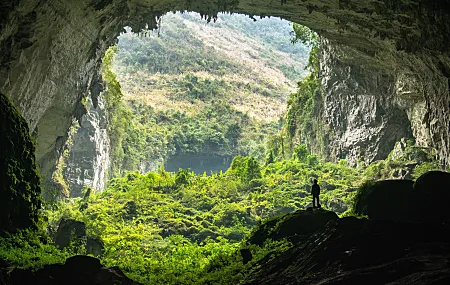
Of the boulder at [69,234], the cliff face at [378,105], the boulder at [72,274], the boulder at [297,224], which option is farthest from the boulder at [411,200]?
the boulder at [69,234]

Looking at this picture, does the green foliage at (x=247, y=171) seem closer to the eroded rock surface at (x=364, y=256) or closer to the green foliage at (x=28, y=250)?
the green foliage at (x=28, y=250)

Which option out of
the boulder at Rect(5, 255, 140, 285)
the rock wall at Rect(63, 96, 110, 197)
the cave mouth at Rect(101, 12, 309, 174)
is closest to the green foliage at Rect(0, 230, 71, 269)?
the boulder at Rect(5, 255, 140, 285)

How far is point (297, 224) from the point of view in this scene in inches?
442

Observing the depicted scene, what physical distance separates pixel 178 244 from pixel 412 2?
42.6 feet

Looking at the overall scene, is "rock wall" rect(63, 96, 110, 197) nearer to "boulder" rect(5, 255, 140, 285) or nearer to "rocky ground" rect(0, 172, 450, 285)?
"rocky ground" rect(0, 172, 450, 285)

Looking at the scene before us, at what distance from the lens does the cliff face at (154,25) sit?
13406mm

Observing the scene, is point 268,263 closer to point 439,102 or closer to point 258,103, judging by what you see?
point 439,102

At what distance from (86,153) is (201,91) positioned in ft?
114

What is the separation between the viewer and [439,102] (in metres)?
17.5

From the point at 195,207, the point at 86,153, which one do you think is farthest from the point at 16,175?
the point at 86,153

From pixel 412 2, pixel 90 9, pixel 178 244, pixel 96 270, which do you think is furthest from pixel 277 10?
pixel 96 270

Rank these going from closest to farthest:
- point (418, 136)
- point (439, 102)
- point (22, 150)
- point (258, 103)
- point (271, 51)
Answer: point (22, 150) < point (439, 102) < point (418, 136) < point (258, 103) < point (271, 51)

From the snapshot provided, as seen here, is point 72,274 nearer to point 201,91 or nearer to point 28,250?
point 28,250

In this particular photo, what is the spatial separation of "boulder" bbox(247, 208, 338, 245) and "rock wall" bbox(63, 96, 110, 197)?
941 inches
